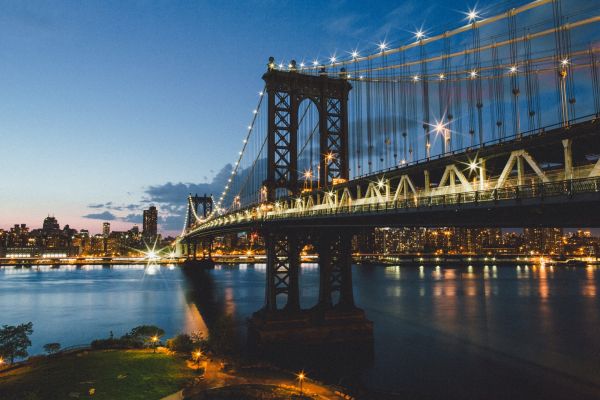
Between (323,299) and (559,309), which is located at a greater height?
(323,299)

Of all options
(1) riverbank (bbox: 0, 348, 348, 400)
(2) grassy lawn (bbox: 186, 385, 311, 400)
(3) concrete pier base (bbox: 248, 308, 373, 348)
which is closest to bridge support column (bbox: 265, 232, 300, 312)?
(3) concrete pier base (bbox: 248, 308, 373, 348)

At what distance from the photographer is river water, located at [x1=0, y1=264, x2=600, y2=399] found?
2698 centimetres

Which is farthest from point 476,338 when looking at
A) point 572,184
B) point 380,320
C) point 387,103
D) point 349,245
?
point 572,184

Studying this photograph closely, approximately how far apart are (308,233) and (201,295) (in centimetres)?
3955

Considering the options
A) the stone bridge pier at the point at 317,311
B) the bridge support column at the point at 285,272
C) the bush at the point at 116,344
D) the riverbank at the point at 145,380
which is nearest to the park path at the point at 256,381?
the riverbank at the point at 145,380

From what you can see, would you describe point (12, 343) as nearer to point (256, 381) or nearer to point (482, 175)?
point (256, 381)

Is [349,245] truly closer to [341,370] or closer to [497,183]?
[341,370]

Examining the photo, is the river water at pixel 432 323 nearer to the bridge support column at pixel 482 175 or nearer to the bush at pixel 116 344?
the bush at pixel 116 344

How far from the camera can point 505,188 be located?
1605cm

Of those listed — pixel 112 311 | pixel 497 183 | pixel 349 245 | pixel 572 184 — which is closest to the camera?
pixel 572 184

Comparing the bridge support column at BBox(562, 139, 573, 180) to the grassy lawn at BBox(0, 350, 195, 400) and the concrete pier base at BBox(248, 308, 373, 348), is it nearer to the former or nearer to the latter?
the grassy lawn at BBox(0, 350, 195, 400)

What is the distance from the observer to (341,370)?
2772 centimetres

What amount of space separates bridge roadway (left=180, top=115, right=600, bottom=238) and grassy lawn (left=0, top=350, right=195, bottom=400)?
1296 centimetres

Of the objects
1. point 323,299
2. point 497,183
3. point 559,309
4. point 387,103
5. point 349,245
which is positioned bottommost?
point 559,309
